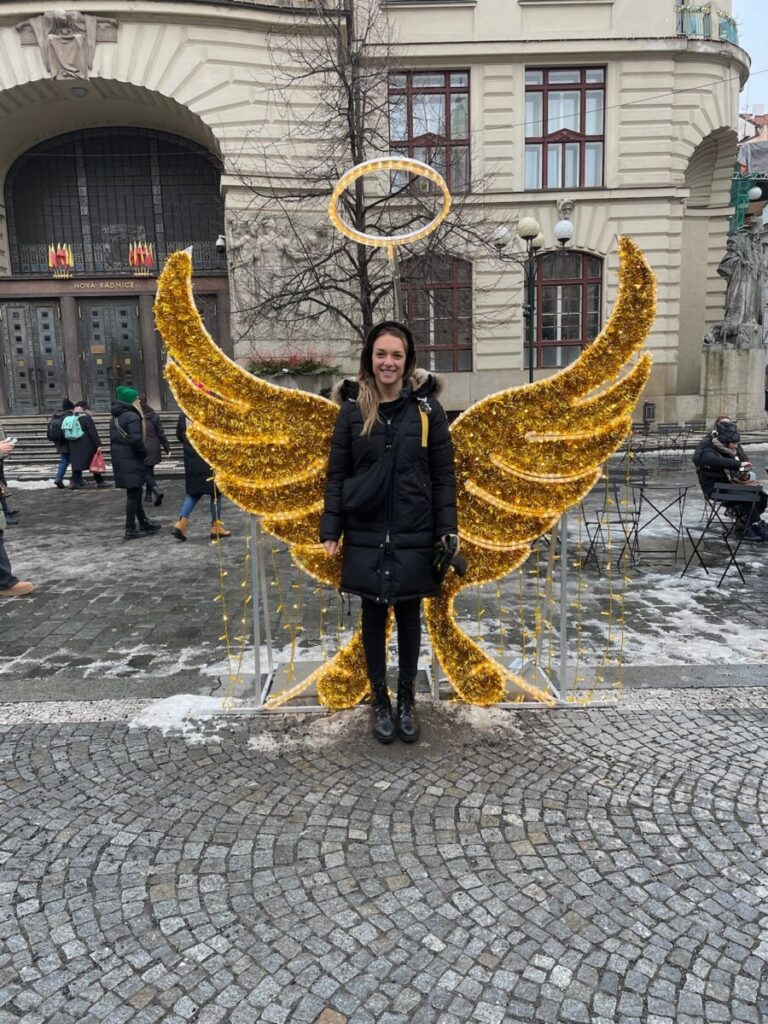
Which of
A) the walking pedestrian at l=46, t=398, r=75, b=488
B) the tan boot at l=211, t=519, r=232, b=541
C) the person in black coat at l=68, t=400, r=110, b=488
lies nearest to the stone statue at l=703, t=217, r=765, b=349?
the person in black coat at l=68, t=400, r=110, b=488

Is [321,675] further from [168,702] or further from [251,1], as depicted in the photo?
[251,1]

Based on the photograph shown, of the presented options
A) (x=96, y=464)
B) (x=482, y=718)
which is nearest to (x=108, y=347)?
(x=96, y=464)

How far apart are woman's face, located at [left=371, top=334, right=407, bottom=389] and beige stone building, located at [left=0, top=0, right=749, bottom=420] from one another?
18658 millimetres

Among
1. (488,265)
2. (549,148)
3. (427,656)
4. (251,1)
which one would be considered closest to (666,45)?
(549,148)

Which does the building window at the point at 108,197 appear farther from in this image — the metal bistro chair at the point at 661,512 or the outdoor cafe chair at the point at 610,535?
the outdoor cafe chair at the point at 610,535

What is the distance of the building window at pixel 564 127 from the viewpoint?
906 inches

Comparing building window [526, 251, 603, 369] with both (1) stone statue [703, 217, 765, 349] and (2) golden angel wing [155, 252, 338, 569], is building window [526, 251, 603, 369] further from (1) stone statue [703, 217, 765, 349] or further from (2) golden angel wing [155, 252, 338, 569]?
(2) golden angel wing [155, 252, 338, 569]

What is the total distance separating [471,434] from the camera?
4.27 meters

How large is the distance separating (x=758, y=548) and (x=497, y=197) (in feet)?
57.4

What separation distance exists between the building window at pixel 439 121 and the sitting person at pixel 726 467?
15006mm

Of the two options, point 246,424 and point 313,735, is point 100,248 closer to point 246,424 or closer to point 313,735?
point 246,424

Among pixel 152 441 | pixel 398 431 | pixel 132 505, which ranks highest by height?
pixel 398 431

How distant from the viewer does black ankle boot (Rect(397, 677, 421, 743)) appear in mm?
4113

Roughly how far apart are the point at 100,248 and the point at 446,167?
1168 centimetres
